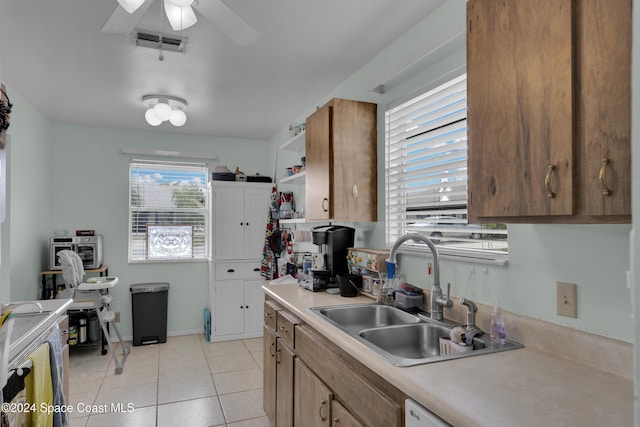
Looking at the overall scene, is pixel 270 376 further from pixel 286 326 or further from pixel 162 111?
pixel 162 111

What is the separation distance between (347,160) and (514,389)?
1.72m

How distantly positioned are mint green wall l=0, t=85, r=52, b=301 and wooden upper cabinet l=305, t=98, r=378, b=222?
2.68 meters

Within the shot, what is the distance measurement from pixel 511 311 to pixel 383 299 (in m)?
0.76

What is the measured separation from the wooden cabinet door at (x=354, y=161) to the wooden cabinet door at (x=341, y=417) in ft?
3.90

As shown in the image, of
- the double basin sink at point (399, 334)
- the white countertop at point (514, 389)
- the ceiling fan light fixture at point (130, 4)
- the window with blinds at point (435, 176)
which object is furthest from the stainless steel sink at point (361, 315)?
the ceiling fan light fixture at point (130, 4)

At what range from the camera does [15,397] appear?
1.50 metres

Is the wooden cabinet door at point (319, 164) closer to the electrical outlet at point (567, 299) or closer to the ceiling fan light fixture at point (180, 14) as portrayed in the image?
the ceiling fan light fixture at point (180, 14)

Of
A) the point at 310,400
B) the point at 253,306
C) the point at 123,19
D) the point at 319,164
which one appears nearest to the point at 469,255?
A: the point at 310,400

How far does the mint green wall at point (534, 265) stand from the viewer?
4.09 feet

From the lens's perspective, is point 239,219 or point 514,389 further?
point 239,219

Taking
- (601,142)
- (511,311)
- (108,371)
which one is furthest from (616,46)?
(108,371)

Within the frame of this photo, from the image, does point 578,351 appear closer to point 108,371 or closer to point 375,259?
point 375,259

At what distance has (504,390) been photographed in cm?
110

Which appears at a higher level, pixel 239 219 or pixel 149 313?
pixel 239 219
